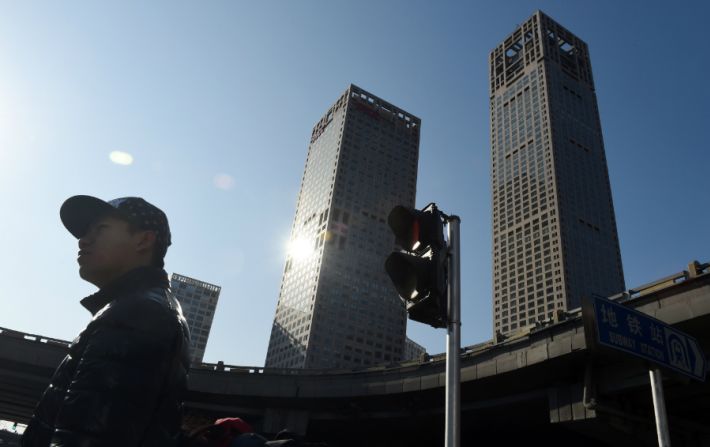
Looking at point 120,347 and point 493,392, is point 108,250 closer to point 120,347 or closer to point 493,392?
point 120,347

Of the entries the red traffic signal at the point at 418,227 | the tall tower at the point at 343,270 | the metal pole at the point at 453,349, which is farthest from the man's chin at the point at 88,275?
the tall tower at the point at 343,270

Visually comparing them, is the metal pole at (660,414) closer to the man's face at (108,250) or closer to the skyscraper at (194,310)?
the man's face at (108,250)

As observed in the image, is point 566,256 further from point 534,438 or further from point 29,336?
point 29,336

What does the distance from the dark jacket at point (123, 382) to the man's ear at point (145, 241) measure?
0.36m

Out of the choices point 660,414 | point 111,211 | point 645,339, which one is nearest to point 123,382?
point 111,211

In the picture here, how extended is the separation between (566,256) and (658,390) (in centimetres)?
15773

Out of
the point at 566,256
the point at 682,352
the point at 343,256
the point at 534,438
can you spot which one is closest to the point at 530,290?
the point at 566,256

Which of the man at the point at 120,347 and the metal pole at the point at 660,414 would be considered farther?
the metal pole at the point at 660,414

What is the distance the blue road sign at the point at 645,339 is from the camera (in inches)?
249

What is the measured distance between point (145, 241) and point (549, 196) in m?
175

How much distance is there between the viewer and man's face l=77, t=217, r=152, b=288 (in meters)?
3.01

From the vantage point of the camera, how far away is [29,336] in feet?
113

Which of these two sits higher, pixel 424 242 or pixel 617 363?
pixel 617 363

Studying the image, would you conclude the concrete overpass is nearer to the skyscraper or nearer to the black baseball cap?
the black baseball cap
